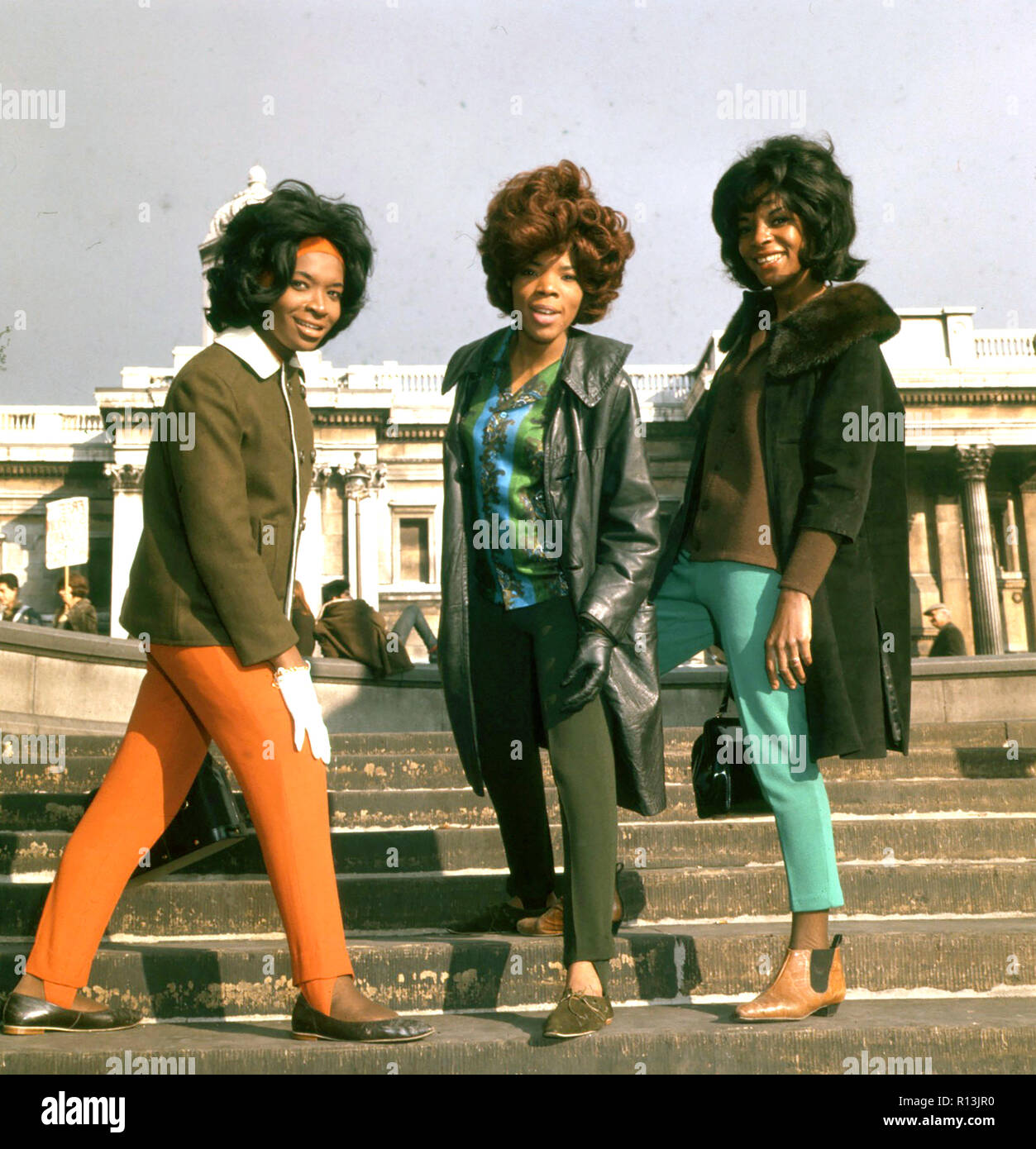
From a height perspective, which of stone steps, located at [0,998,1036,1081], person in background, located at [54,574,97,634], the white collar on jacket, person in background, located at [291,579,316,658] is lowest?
stone steps, located at [0,998,1036,1081]

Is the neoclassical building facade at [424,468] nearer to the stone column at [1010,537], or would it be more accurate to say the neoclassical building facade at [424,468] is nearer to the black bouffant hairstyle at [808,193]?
the stone column at [1010,537]

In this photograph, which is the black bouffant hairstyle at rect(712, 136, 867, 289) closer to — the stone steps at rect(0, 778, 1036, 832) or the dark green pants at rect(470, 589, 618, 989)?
the dark green pants at rect(470, 589, 618, 989)

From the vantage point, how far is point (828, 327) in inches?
131

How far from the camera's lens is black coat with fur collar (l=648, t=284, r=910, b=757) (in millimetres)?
3219

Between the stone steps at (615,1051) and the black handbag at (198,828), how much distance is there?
0.43 m

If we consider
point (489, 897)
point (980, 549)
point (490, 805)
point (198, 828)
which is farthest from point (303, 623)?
point (980, 549)

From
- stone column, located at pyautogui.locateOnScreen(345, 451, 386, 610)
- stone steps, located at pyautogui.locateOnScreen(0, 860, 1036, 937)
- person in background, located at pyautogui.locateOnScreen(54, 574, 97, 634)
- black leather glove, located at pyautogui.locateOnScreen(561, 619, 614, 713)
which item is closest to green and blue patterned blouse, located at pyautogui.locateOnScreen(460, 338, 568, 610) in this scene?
black leather glove, located at pyautogui.locateOnScreen(561, 619, 614, 713)

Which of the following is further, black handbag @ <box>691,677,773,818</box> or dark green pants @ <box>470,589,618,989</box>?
black handbag @ <box>691,677,773,818</box>

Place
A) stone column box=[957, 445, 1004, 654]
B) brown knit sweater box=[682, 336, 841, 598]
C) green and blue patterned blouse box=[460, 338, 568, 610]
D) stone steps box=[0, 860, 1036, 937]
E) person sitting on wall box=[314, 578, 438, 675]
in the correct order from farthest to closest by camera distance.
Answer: stone column box=[957, 445, 1004, 654]
person sitting on wall box=[314, 578, 438, 675]
stone steps box=[0, 860, 1036, 937]
green and blue patterned blouse box=[460, 338, 568, 610]
brown knit sweater box=[682, 336, 841, 598]

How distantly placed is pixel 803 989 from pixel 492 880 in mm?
1380

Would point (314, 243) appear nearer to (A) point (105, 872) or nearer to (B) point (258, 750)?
(B) point (258, 750)

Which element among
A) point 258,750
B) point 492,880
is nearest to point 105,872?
point 258,750

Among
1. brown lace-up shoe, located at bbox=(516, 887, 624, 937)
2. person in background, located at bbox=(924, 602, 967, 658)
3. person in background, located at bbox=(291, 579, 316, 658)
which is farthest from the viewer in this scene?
person in background, located at bbox=(924, 602, 967, 658)
